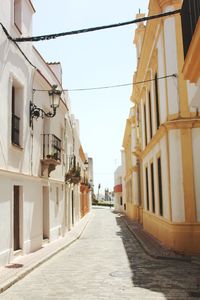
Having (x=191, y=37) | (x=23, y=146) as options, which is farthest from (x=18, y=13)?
(x=191, y=37)

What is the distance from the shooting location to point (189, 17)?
6.79 meters

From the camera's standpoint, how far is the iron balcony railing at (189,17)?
20.7 ft

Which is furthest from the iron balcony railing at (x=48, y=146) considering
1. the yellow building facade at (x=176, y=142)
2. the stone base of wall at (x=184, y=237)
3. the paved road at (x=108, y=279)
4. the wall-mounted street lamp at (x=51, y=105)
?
the stone base of wall at (x=184, y=237)

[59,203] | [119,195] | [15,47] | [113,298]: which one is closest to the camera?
[113,298]

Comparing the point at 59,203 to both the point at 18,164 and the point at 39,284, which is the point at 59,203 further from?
the point at 39,284

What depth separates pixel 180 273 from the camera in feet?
31.2

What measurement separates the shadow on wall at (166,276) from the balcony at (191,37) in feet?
12.8

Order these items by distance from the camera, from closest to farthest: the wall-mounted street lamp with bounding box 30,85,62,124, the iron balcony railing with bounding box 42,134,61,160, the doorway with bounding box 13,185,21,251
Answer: the doorway with bounding box 13,185,21,251
the wall-mounted street lamp with bounding box 30,85,62,124
the iron balcony railing with bounding box 42,134,61,160

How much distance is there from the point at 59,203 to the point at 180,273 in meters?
9.69

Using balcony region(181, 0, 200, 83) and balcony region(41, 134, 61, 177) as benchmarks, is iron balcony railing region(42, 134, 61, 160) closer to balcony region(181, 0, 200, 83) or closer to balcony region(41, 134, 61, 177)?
balcony region(41, 134, 61, 177)

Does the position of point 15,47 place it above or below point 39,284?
above

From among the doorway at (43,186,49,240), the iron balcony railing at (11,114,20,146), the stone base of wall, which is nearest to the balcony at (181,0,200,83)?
the iron balcony railing at (11,114,20,146)

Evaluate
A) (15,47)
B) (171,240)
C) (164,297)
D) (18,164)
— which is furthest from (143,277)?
(15,47)

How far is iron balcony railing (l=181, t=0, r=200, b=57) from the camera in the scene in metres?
6.32
